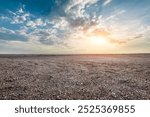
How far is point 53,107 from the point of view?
36.3 feet

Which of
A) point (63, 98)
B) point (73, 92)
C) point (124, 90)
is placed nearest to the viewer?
point (63, 98)

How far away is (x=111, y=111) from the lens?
34.3 feet

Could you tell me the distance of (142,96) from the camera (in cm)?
1415

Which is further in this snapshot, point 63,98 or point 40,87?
point 40,87

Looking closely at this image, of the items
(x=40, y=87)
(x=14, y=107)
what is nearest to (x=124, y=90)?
(x=40, y=87)

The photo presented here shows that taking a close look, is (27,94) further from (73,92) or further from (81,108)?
(81,108)

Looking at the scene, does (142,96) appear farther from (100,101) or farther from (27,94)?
(27,94)

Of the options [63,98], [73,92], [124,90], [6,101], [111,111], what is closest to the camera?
[111,111]

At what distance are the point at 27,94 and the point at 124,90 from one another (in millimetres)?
8771

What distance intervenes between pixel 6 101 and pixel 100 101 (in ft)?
22.4

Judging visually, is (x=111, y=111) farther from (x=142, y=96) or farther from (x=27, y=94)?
(x=27, y=94)

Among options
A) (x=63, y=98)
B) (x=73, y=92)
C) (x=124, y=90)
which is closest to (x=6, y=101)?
(x=63, y=98)

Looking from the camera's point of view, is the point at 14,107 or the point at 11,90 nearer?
the point at 14,107

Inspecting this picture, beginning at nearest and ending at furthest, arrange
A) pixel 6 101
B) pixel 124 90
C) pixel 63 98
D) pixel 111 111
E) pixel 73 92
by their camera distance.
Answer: pixel 111 111
pixel 6 101
pixel 63 98
pixel 73 92
pixel 124 90
